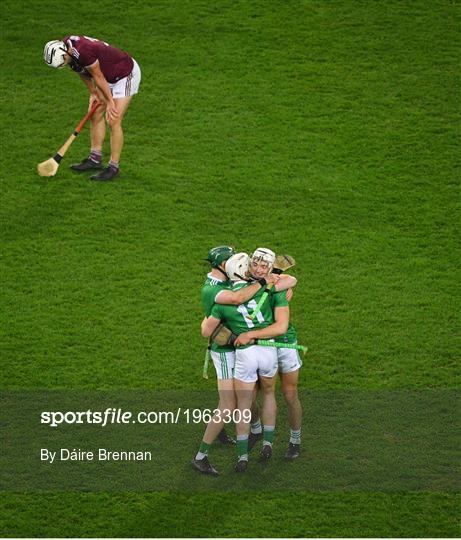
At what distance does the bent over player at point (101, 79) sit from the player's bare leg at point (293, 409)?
4425mm

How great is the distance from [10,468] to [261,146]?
5635mm

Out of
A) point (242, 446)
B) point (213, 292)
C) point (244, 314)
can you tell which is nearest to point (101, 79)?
point (213, 292)

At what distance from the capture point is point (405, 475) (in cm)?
947

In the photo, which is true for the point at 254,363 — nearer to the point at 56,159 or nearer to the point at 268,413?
the point at 268,413

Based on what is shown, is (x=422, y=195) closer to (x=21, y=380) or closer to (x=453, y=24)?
(x=453, y=24)

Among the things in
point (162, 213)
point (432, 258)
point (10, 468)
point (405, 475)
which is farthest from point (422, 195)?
point (10, 468)

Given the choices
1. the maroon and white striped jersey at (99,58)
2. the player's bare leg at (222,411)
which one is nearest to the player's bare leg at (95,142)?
the maroon and white striped jersey at (99,58)

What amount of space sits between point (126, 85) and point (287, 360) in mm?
4629

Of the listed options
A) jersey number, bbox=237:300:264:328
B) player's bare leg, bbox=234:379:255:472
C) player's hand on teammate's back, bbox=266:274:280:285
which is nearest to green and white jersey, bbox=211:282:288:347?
jersey number, bbox=237:300:264:328

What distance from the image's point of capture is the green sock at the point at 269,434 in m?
9.66

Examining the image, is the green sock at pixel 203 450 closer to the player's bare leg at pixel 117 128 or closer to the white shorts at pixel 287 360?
the white shorts at pixel 287 360

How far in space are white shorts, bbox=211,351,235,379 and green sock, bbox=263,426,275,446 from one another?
54 centimetres

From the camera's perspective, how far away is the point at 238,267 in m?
9.29

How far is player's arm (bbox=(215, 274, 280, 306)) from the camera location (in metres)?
9.22
